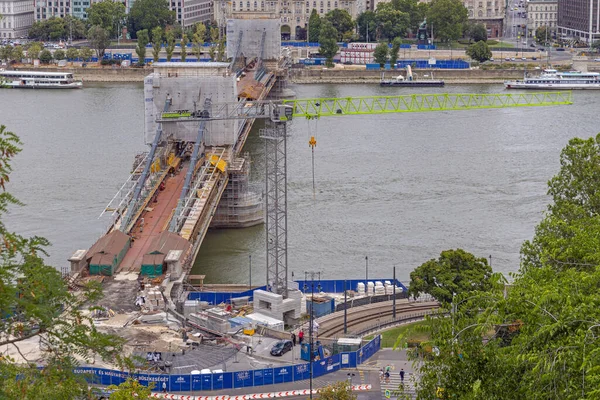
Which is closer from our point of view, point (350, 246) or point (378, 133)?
point (350, 246)

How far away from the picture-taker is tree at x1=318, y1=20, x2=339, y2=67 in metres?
53.9

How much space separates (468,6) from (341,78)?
53.4 feet

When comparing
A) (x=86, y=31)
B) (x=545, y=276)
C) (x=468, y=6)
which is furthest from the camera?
(x=468, y=6)

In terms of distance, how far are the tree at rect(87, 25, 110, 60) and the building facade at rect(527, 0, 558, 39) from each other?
73.0 ft

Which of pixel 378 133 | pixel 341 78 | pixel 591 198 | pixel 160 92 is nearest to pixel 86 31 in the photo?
pixel 341 78

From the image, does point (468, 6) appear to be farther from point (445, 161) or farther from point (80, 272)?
point (80, 272)

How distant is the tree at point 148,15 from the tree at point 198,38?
165cm

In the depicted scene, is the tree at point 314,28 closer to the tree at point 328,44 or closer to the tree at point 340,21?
the tree at point 340,21

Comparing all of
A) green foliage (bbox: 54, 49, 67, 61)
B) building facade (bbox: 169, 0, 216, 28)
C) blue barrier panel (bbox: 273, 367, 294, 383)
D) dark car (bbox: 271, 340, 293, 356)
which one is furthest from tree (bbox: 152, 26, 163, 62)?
blue barrier panel (bbox: 273, 367, 294, 383)

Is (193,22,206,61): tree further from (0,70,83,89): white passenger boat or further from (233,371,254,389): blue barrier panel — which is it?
(233,371,254,389): blue barrier panel

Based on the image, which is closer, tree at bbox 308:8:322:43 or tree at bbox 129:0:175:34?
tree at bbox 308:8:322:43

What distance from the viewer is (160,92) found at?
29297mm

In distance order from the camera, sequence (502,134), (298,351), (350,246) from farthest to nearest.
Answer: (502,134) → (350,246) → (298,351)

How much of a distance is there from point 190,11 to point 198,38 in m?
10.3
